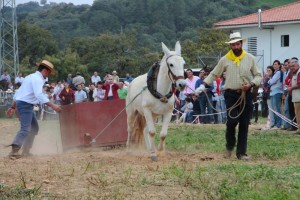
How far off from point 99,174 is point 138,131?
3886mm

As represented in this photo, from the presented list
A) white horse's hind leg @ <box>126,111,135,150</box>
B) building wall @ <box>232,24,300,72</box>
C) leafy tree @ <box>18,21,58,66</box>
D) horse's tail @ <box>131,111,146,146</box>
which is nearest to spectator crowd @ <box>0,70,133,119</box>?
white horse's hind leg @ <box>126,111,135,150</box>

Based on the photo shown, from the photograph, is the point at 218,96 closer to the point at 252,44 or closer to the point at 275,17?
the point at 275,17

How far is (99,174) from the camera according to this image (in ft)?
30.4

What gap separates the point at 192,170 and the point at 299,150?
11.1 feet

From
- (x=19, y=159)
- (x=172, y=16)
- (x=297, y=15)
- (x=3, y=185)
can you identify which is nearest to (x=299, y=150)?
(x=19, y=159)

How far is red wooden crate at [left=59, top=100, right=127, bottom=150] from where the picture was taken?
13.4m

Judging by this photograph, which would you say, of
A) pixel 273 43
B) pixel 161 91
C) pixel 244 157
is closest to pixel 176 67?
pixel 161 91

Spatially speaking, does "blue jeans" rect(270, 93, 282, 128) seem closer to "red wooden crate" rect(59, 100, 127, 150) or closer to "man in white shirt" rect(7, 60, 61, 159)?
"red wooden crate" rect(59, 100, 127, 150)

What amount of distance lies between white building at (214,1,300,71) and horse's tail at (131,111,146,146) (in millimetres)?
34969

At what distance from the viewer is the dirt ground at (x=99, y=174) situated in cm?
798

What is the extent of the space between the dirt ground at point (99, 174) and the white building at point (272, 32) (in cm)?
3617

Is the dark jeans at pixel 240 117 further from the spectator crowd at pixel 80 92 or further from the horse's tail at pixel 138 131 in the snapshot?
the spectator crowd at pixel 80 92

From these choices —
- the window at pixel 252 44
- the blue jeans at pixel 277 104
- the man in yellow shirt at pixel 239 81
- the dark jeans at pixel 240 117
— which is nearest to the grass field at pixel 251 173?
the dark jeans at pixel 240 117

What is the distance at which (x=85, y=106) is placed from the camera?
533 inches
